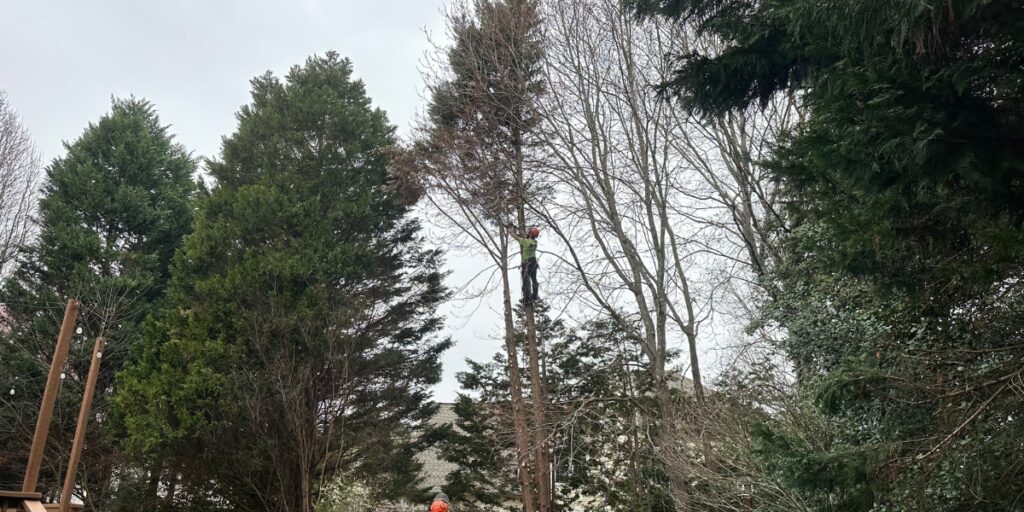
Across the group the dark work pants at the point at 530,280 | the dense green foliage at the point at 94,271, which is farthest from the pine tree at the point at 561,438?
the dense green foliage at the point at 94,271

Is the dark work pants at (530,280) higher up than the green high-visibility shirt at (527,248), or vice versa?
the green high-visibility shirt at (527,248)

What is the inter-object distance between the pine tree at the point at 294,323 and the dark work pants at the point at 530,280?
4.69 meters

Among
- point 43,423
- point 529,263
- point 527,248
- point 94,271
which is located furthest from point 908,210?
point 94,271

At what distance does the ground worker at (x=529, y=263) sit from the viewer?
12430 millimetres

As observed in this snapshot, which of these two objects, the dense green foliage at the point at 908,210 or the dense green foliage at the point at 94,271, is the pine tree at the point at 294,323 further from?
the dense green foliage at the point at 908,210

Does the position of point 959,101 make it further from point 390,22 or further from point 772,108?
point 390,22

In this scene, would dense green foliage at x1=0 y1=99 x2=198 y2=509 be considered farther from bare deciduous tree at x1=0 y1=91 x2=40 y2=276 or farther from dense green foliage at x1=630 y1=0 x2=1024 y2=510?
dense green foliage at x1=630 y1=0 x2=1024 y2=510

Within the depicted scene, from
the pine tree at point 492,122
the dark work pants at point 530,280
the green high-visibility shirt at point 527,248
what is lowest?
the dark work pants at point 530,280

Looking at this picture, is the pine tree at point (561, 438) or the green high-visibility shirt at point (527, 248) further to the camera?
the pine tree at point (561, 438)

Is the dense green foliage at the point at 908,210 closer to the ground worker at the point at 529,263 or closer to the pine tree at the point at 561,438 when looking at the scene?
the ground worker at the point at 529,263

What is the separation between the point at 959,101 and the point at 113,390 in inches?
785

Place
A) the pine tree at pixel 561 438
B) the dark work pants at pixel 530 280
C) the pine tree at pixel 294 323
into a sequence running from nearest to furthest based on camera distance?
the dark work pants at pixel 530 280
the pine tree at pixel 294 323
the pine tree at pixel 561 438

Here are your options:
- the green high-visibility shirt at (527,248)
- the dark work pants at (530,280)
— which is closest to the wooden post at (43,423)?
the green high-visibility shirt at (527,248)

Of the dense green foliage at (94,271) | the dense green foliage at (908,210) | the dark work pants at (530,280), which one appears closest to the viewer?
the dense green foliage at (908,210)
